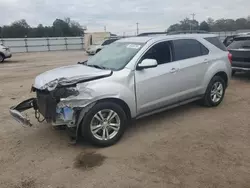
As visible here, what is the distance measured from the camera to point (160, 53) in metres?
5.19

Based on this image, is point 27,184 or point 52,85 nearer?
point 27,184

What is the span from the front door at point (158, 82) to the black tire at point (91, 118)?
1.42 ft

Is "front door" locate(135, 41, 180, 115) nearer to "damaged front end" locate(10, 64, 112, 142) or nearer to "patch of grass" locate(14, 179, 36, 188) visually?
"damaged front end" locate(10, 64, 112, 142)

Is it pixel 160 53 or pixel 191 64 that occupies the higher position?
pixel 160 53

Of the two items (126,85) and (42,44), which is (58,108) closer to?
(126,85)

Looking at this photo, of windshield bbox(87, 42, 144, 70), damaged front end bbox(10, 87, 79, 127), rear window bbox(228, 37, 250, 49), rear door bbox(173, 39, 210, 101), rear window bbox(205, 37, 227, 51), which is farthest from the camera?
rear window bbox(228, 37, 250, 49)

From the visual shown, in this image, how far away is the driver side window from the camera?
5.01 meters

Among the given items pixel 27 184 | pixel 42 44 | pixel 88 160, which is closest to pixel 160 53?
pixel 88 160

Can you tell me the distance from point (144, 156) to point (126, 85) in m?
1.21

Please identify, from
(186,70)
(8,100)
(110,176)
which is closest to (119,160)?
→ (110,176)

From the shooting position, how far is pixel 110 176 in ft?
11.4

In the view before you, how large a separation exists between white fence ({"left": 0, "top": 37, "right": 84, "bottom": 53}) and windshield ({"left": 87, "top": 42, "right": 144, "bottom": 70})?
28.9 metres

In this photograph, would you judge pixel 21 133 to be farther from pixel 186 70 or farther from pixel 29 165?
pixel 186 70

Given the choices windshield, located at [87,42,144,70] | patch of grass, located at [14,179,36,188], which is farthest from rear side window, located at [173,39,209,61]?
patch of grass, located at [14,179,36,188]
